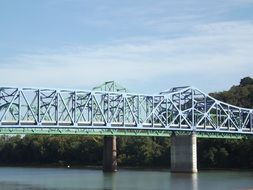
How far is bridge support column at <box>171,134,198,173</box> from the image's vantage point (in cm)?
13612

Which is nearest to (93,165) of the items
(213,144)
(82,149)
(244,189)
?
(82,149)

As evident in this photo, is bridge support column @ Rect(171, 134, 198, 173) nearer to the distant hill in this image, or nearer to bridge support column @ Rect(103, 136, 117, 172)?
bridge support column @ Rect(103, 136, 117, 172)

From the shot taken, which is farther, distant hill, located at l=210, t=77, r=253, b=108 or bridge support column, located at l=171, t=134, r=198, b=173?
distant hill, located at l=210, t=77, r=253, b=108

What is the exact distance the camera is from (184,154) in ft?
453

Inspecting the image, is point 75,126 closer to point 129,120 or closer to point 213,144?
point 129,120

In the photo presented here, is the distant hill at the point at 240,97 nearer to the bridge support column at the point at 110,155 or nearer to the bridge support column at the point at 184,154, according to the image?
the bridge support column at the point at 110,155

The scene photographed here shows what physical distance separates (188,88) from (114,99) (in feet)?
72.5

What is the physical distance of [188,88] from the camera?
158 meters

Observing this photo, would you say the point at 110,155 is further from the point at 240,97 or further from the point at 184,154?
the point at 240,97

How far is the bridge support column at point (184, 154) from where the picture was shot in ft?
447

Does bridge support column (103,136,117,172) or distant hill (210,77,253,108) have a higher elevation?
distant hill (210,77,253,108)

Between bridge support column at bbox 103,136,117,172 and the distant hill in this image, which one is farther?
the distant hill

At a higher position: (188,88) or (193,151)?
(188,88)

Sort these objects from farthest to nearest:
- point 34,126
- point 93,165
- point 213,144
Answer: point 93,165 < point 213,144 < point 34,126
